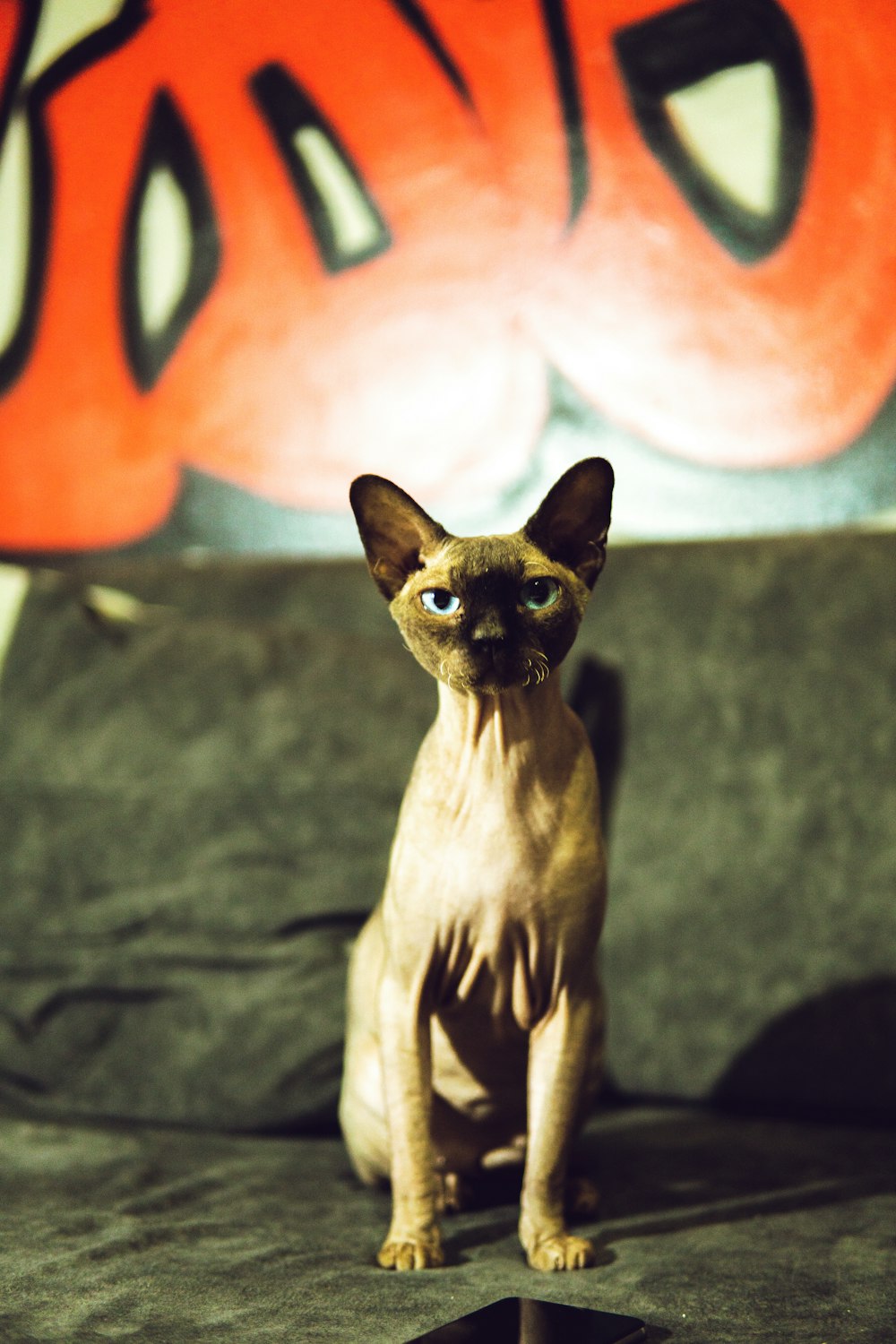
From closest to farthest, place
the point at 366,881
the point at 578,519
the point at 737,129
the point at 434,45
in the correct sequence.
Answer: the point at 578,519, the point at 366,881, the point at 737,129, the point at 434,45

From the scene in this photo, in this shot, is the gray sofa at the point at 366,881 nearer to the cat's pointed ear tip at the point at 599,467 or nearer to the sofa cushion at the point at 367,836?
the sofa cushion at the point at 367,836

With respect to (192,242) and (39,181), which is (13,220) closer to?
(39,181)

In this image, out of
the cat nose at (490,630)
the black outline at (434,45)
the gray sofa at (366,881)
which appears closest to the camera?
the cat nose at (490,630)

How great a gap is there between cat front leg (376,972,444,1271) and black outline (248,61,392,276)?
131 centimetres

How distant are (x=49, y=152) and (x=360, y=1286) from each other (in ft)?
6.27

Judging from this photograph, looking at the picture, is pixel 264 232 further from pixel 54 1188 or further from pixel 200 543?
pixel 54 1188

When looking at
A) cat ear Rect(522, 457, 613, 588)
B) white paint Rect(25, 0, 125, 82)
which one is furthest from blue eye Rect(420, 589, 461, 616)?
white paint Rect(25, 0, 125, 82)

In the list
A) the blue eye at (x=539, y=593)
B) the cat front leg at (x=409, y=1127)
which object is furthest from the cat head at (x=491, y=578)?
the cat front leg at (x=409, y=1127)

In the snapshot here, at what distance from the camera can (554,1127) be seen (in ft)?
3.41

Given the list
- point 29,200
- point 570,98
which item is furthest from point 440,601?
point 29,200

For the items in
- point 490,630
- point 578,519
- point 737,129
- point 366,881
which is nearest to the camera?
point 490,630

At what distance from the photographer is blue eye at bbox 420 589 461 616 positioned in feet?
Answer: 3.28

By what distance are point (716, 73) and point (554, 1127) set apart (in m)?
1.51

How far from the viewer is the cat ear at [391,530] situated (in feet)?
3.42
